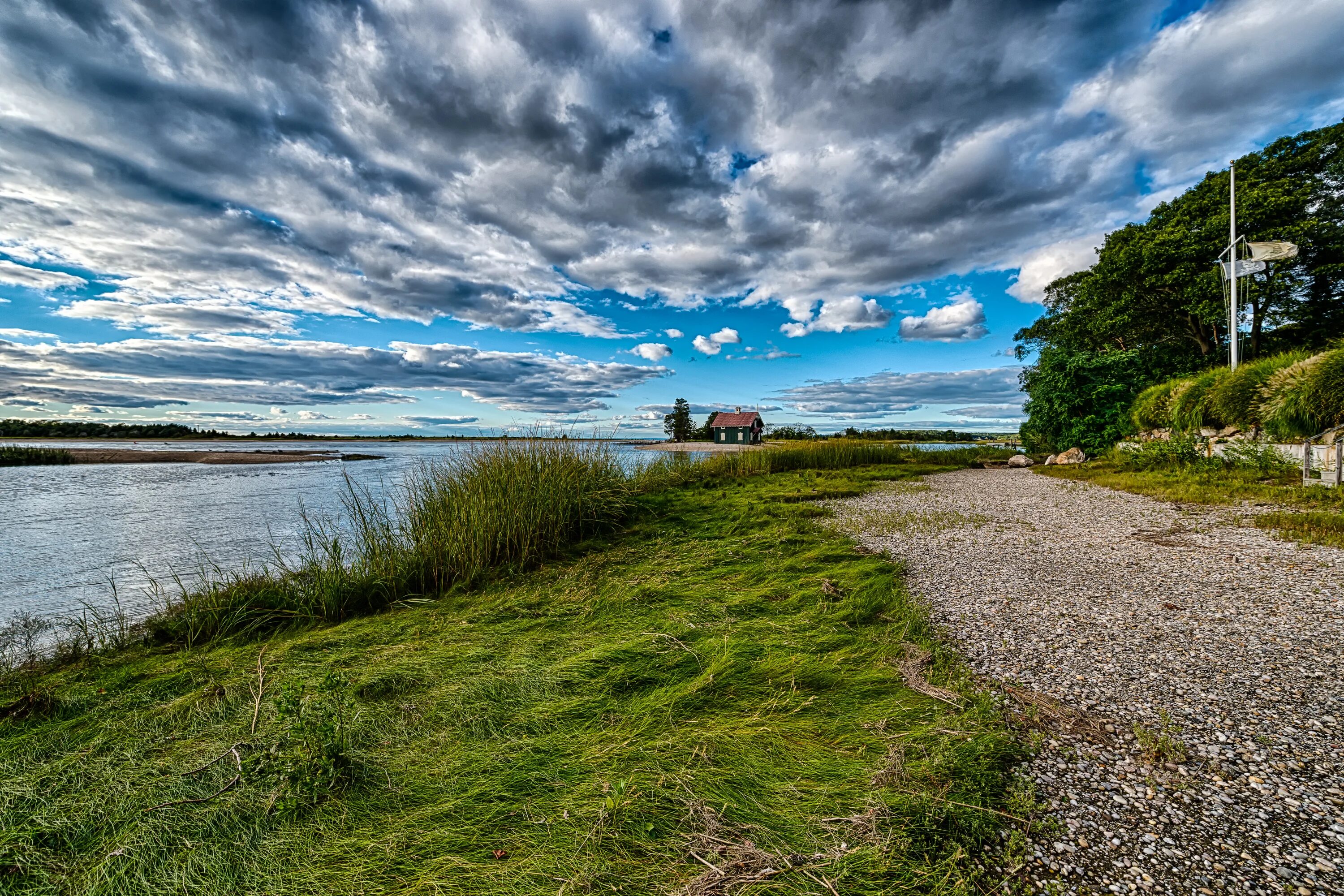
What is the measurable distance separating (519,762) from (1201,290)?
2593 cm

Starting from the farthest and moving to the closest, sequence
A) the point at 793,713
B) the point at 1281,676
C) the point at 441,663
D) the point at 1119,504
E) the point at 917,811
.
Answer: the point at 1119,504
the point at 441,663
the point at 1281,676
the point at 793,713
the point at 917,811

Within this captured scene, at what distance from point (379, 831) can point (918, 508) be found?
8.60 meters

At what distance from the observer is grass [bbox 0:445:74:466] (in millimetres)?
18750

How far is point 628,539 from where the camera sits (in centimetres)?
670

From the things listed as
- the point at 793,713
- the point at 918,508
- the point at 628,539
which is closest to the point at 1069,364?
the point at 918,508

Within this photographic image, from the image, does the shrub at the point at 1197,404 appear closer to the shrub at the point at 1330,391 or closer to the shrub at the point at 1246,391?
the shrub at the point at 1246,391

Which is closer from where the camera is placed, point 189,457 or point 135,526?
point 135,526

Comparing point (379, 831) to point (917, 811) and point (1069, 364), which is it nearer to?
point (917, 811)


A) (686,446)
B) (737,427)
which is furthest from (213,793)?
(737,427)

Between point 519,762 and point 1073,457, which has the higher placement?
point 1073,457

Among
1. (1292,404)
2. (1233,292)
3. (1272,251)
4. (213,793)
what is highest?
(1272,251)

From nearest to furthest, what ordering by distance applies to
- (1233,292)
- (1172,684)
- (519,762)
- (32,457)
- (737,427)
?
(519,762), (1172,684), (1233,292), (32,457), (737,427)

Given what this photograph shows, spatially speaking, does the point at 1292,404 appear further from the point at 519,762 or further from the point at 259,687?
the point at 259,687

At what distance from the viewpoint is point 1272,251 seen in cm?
1391
